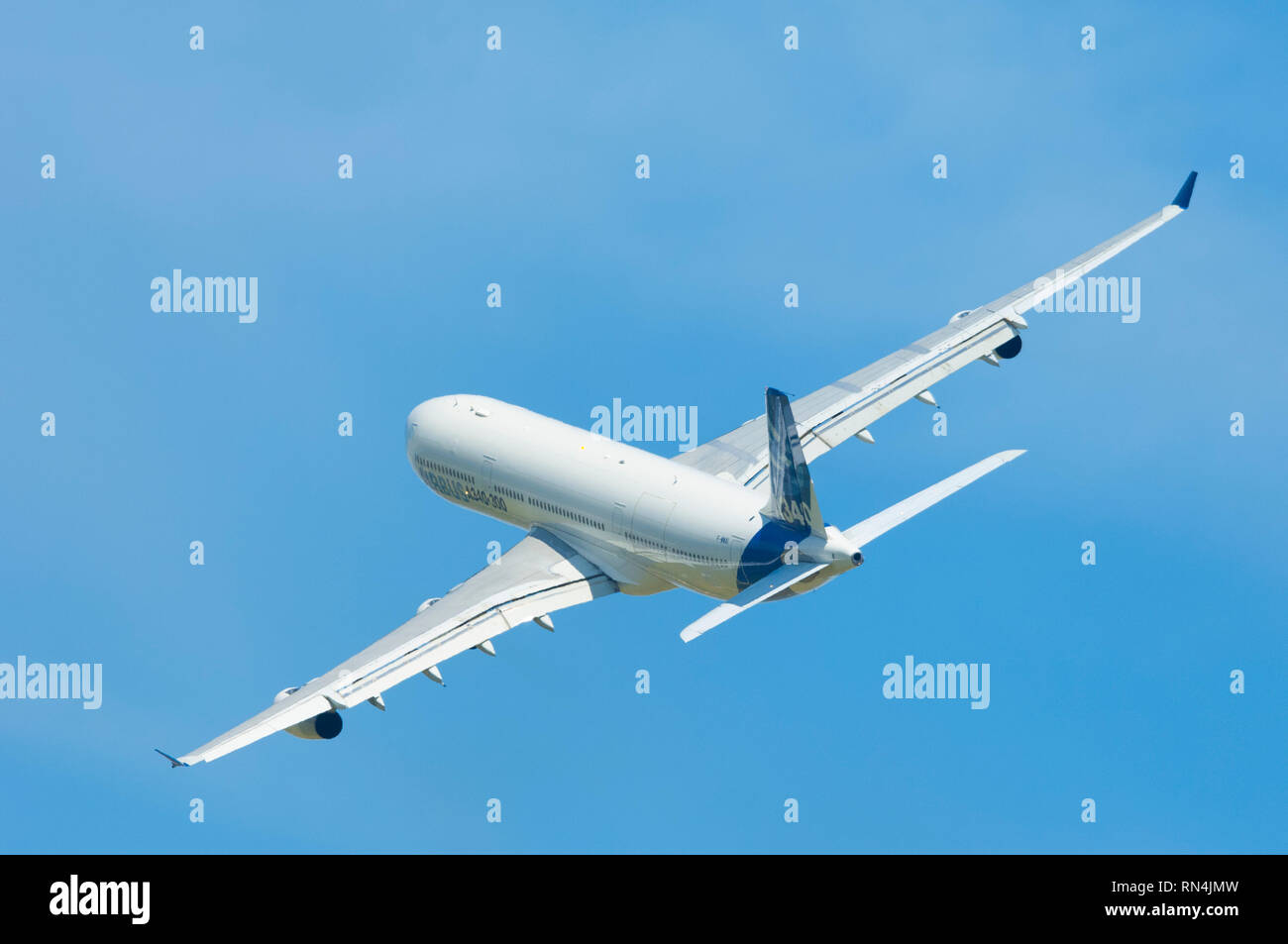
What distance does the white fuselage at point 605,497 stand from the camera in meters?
81.1

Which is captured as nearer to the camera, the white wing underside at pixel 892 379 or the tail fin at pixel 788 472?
the tail fin at pixel 788 472

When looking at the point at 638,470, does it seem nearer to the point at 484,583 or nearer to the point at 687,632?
the point at 484,583

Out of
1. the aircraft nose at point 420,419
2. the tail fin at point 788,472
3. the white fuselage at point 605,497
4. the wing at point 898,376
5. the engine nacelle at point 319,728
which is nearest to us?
the tail fin at point 788,472

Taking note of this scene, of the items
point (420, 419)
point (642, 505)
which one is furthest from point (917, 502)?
point (420, 419)

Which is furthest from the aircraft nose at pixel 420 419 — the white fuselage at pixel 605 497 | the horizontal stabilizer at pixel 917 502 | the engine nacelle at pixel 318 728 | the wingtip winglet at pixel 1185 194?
the wingtip winglet at pixel 1185 194

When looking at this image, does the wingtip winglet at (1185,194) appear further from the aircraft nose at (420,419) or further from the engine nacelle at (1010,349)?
the aircraft nose at (420,419)

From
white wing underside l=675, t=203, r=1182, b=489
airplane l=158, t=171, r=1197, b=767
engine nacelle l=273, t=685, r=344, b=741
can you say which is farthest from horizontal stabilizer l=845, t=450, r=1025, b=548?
engine nacelle l=273, t=685, r=344, b=741

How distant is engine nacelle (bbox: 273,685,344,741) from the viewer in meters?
78.1

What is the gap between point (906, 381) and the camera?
94.2 m

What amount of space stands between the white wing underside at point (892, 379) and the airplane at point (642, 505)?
0.26 ft

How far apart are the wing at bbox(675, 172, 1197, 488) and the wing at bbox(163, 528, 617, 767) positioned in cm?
784
